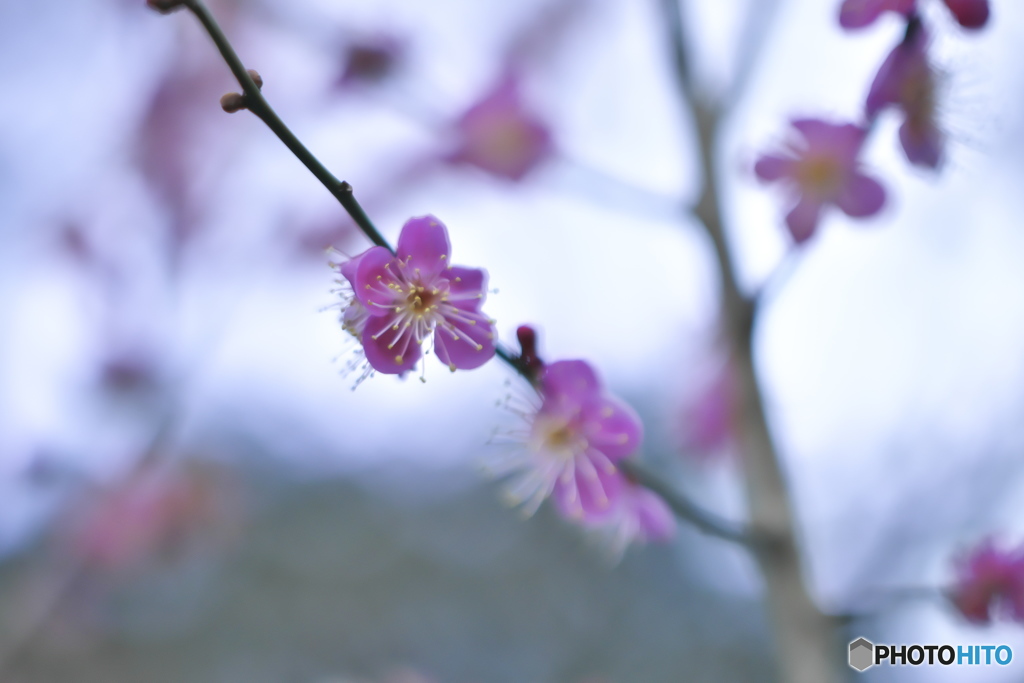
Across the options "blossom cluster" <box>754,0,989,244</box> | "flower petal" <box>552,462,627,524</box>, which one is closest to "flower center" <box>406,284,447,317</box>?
"flower petal" <box>552,462,627,524</box>

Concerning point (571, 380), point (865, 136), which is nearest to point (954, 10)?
point (865, 136)

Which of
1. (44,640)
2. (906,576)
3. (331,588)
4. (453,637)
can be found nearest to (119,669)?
(331,588)

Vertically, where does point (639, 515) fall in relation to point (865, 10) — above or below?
below

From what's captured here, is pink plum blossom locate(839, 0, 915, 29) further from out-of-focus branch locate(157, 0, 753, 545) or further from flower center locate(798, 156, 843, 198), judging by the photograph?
out-of-focus branch locate(157, 0, 753, 545)

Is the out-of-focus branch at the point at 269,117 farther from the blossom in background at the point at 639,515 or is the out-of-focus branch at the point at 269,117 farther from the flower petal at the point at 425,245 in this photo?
the blossom in background at the point at 639,515

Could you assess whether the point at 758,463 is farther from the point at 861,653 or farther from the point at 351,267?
the point at 351,267

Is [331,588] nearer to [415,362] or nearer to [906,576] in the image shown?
[906,576]
